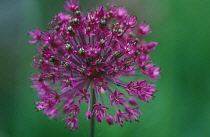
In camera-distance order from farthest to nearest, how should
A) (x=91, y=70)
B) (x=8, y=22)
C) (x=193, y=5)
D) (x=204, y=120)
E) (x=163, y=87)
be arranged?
(x=8, y=22) < (x=193, y=5) < (x=163, y=87) < (x=204, y=120) < (x=91, y=70)

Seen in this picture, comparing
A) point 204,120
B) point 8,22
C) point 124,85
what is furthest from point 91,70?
point 8,22

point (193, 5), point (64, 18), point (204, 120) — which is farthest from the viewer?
point (193, 5)

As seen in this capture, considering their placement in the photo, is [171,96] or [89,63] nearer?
[89,63]

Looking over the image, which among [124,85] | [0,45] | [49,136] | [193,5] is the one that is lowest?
[49,136]

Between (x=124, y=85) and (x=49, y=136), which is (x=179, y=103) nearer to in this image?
(x=124, y=85)

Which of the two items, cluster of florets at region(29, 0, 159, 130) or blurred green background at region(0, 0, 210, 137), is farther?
blurred green background at region(0, 0, 210, 137)

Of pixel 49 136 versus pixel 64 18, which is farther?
pixel 49 136

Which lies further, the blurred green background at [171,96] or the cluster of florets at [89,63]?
the blurred green background at [171,96]

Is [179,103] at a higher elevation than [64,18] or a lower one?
lower

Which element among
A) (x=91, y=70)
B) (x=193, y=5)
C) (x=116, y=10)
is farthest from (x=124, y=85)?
(x=193, y=5)
